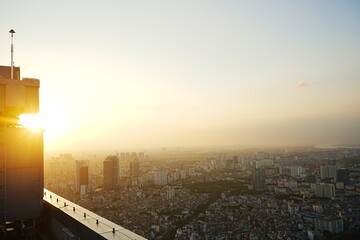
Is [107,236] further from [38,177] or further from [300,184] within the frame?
[300,184]

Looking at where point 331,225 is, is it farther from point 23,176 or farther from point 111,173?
point 111,173

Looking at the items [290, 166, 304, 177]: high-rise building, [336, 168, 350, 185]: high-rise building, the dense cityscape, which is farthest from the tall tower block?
[290, 166, 304, 177]: high-rise building

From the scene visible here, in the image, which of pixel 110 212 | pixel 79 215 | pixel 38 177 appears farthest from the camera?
pixel 110 212

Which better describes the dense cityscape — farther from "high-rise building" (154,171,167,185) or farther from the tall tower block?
the tall tower block

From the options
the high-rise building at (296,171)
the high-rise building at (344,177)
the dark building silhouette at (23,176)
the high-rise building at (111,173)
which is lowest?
the high-rise building at (296,171)

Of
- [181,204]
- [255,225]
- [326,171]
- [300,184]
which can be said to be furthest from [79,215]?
[326,171]

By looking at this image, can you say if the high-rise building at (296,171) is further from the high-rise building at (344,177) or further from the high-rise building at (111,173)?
the high-rise building at (111,173)

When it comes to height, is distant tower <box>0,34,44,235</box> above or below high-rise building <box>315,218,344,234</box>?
above

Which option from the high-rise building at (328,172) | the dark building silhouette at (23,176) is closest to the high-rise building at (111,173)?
the high-rise building at (328,172)
